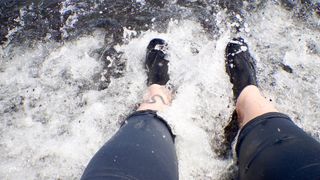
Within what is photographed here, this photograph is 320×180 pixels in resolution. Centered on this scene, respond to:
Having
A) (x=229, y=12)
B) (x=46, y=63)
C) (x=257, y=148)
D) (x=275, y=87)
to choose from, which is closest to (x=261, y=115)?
(x=257, y=148)

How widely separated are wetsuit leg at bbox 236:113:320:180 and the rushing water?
1.15 ft

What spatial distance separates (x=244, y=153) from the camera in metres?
1.33

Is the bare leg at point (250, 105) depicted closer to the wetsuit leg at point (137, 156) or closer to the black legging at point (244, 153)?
the black legging at point (244, 153)

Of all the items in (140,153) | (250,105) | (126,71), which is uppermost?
(140,153)

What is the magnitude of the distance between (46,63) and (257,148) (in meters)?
1.56

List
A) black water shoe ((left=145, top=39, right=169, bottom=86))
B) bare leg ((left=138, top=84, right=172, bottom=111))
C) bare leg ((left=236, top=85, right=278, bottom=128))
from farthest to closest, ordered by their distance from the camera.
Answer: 1. black water shoe ((left=145, top=39, right=169, bottom=86))
2. bare leg ((left=138, top=84, right=172, bottom=111))
3. bare leg ((left=236, top=85, right=278, bottom=128))

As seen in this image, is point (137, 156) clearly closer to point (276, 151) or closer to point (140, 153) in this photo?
point (140, 153)

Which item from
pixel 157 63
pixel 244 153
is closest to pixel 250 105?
pixel 244 153

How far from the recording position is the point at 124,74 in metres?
2.08

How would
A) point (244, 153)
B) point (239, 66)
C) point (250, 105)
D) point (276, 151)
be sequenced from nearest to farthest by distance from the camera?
1. point (276, 151)
2. point (244, 153)
3. point (250, 105)
4. point (239, 66)

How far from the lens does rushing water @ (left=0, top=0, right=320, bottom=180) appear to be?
1.74 meters

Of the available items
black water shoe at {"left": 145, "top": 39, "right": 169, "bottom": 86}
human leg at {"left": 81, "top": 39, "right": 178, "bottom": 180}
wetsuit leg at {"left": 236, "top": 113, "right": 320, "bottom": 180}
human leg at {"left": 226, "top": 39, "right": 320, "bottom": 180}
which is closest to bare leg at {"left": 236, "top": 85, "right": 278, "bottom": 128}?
human leg at {"left": 226, "top": 39, "right": 320, "bottom": 180}

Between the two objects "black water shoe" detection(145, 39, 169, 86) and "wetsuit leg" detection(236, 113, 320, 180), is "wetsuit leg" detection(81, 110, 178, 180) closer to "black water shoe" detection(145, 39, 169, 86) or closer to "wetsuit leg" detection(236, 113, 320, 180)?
"wetsuit leg" detection(236, 113, 320, 180)

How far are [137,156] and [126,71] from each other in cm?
101
